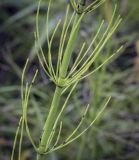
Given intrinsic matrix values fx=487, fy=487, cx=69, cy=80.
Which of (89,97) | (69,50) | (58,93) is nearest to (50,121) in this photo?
(58,93)

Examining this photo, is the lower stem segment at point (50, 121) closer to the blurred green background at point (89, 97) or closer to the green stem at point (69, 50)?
the green stem at point (69, 50)

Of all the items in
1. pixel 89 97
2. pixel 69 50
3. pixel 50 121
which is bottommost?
pixel 89 97

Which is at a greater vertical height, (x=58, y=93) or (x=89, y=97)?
(x=58, y=93)

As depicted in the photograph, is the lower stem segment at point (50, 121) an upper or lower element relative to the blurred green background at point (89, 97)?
upper

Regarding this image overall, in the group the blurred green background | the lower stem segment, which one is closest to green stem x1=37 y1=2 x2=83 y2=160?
the lower stem segment

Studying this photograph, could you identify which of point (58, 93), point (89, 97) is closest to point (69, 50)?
point (58, 93)

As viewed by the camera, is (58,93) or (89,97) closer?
(58,93)

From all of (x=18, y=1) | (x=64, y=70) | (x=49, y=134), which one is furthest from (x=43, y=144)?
(x=18, y=1)

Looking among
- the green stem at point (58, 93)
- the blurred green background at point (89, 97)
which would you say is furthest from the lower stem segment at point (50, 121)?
the blurred green background at point (89, 97)

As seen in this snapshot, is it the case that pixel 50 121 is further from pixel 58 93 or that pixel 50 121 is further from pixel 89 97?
pixel 89 97
